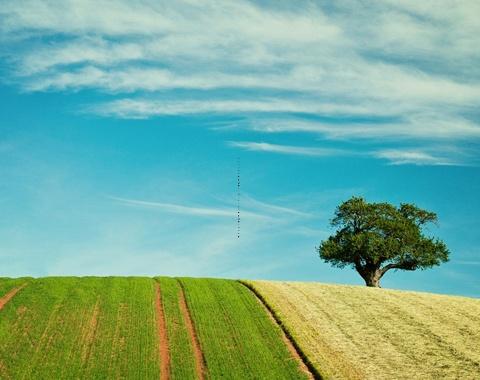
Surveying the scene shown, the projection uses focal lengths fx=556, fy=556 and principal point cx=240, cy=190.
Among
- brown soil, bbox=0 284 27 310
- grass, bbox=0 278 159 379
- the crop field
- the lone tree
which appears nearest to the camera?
grass, bbox=0 278 159 379

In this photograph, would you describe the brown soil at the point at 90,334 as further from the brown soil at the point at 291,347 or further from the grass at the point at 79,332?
the brown soil at the point at 291,347

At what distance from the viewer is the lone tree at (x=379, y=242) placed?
83.9 m

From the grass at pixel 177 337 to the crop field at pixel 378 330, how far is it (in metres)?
8.54

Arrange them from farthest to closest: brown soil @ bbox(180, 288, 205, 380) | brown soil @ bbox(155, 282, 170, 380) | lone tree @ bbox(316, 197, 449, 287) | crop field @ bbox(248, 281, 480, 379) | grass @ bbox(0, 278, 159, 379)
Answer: lone tree @ bbox(316, 197, 449, 287) < crop field @ bbox(248, 281, 480, 379) < brown soil @ bbox(180, 288, 205, 380) < brown soil @ bbox(155, 282, 170, 380) < grass @ bbox(0, 278, 159, 379)

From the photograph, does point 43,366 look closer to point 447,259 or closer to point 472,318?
point 472,318

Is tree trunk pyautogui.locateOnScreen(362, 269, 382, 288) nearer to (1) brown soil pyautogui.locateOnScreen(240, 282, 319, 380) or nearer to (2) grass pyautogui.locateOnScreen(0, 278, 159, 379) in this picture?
(1) brown soil pyautogui.locateOnScreen(240, 282, 319, 380)

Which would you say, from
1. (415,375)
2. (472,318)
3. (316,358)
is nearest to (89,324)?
(316,358)

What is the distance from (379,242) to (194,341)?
1877 inches

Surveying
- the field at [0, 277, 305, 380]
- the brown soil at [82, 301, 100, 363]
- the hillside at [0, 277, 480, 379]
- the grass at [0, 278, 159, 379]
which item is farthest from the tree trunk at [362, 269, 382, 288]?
the brown soil at [82, 301, 100, 363]

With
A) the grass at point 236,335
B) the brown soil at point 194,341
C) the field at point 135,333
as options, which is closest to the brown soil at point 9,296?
the field at point 135,333

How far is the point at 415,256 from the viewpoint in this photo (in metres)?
85.0

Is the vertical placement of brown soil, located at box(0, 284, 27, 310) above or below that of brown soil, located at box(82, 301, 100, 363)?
above

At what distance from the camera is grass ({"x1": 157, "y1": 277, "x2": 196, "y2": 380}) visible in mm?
37572

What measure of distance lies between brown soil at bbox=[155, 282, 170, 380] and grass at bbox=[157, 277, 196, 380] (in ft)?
0.95
